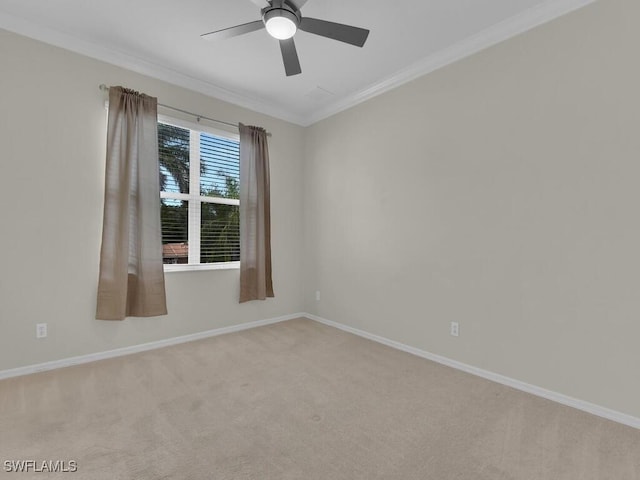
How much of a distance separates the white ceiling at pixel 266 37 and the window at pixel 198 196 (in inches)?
22.6

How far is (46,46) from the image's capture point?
2623 mm

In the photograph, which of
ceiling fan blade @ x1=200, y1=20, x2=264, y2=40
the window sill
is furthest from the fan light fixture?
the window sill

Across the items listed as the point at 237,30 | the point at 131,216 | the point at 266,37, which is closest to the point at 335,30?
the point at 237,30

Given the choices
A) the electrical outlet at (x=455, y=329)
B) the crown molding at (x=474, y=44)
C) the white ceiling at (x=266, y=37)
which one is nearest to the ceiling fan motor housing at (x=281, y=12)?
the white ceiling at (x=266, y=37)

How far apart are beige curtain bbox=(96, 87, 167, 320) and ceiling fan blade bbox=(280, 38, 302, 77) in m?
1.58

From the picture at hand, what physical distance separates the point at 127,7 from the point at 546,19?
3128 mm

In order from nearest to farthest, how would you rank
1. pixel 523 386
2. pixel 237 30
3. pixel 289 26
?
1. pixel 289 26
2. pixel 237 30
3. pixel 523 386

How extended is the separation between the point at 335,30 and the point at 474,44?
142 centimetres

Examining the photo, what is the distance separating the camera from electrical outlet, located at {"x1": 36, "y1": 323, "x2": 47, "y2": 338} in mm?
2596

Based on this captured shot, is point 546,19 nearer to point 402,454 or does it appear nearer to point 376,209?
point 376,209

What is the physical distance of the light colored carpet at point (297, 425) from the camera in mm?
1554

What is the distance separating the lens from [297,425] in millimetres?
1899

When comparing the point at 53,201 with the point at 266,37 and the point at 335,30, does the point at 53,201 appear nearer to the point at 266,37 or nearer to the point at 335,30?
the point at 266,37

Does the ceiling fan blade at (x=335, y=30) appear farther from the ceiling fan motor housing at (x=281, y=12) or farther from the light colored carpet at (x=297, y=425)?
the light colored carpet at (x=297, y=425)
